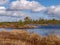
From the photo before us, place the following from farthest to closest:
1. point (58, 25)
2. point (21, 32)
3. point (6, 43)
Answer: point (58, 25)
point (21, 32)
point (6, 43)

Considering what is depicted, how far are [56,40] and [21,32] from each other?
346 centimetres

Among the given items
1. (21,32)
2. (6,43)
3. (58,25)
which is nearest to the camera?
(6,43)

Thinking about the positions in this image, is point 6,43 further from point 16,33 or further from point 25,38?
point 16,33

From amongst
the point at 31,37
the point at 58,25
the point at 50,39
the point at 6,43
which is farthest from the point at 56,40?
the point at 58,25

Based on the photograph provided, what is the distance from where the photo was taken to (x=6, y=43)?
13328mm

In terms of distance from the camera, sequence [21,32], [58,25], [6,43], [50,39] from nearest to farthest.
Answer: [6,43], [50,39], [21,32], [58,25]

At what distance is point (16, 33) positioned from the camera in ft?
54.3

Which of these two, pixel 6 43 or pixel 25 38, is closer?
pixel 6 43

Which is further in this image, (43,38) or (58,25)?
(58,25)

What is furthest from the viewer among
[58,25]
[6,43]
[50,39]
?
[58,25]

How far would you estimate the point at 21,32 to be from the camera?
16.5m

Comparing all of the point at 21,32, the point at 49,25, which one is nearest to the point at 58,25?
the point at 49,25

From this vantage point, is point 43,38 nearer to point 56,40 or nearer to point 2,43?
point 56,40

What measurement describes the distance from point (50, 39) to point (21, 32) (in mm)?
3018
